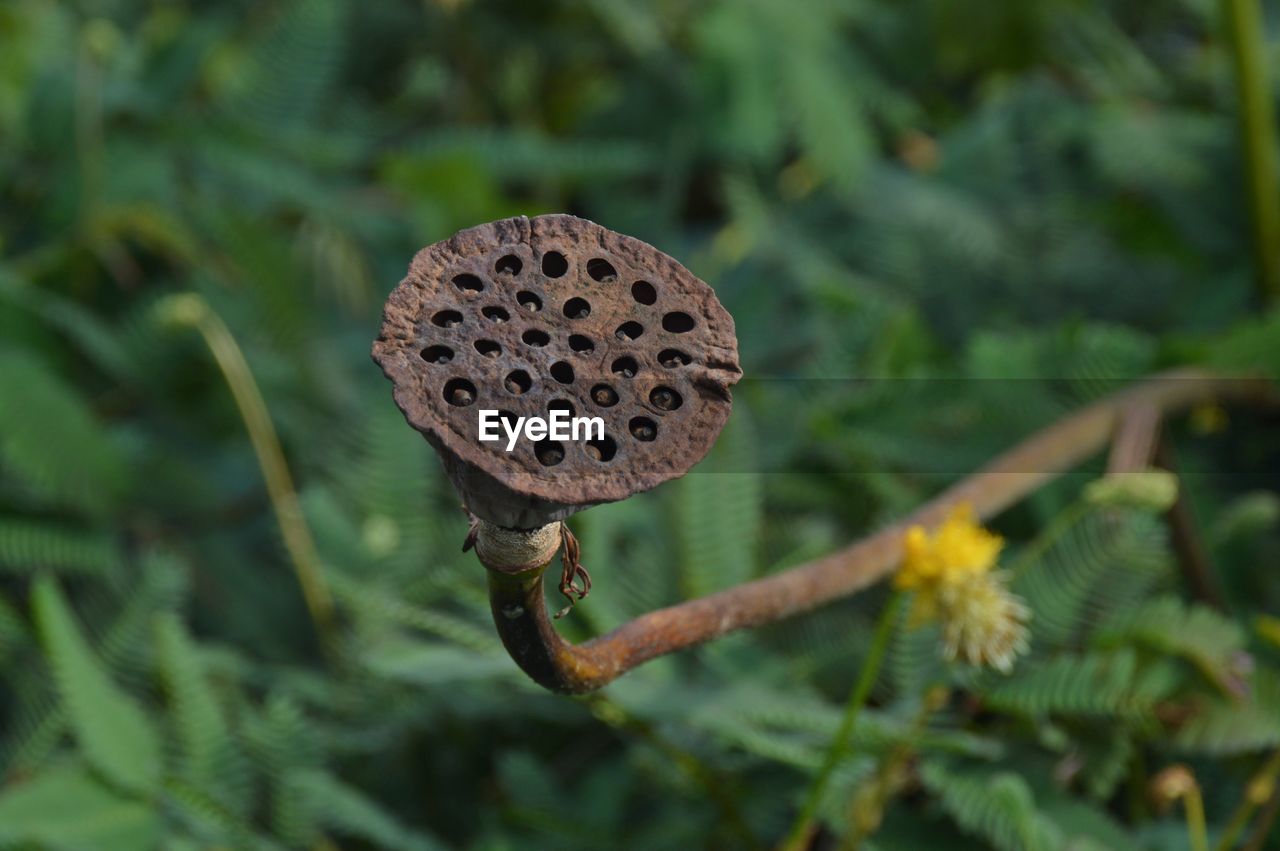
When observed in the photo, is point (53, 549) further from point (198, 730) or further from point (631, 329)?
point (631, 329)

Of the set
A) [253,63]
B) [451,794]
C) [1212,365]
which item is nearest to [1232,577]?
[1212,365]

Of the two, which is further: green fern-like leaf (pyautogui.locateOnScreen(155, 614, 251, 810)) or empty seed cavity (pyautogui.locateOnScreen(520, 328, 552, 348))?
green fern-like leaf (pyautogui.locateOnScreen(155, 614, 251, 810))

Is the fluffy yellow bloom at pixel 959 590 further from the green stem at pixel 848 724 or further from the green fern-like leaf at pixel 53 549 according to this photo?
the green fern-like leaf at pixel 53 549

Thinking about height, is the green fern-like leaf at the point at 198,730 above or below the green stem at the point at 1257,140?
below

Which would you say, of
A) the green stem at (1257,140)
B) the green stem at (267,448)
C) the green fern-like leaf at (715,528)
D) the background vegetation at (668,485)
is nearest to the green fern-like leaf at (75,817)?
the background vegetation at (668,485)

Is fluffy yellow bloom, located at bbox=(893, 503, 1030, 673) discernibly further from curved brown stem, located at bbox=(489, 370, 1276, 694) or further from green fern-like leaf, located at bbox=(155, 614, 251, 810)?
green fern-like leaf, located at bbox=(155, 614, 251, 810)

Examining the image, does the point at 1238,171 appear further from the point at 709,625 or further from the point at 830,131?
the point at 709,625

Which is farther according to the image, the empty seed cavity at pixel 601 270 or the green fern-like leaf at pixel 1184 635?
the green fern-like leaf at pixel 1184 635

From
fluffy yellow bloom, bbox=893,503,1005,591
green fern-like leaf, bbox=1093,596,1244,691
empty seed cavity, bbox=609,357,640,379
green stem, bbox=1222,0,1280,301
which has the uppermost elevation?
green stem, bbox=1222,0,1280,301

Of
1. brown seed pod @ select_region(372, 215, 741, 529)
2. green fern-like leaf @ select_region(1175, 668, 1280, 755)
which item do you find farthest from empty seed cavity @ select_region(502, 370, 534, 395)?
green fern-like leaf @ select_region(1175, 668, 1280, 755)
